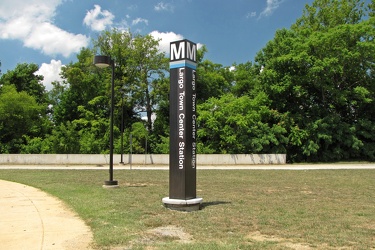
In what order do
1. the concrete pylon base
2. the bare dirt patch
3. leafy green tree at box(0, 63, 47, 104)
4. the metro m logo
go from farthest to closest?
1. leafy green tree at box(0, 63, 47, 104)
2. the metro m logo
3. the concrete pylon base
4. the bare dirt patch

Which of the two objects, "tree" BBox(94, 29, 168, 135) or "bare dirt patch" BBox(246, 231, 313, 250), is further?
"tree" BBox(94, 29, 168, 135)

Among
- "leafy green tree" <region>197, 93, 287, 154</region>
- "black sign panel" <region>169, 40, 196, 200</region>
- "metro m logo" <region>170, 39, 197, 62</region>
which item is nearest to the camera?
"black sign panel" <region>169, 40, 196, 200</region>

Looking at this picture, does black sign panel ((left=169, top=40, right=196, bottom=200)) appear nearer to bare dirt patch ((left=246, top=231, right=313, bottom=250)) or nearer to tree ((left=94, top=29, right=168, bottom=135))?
bare dirt patch ((left=246, top=231, right=313, bottom=250))

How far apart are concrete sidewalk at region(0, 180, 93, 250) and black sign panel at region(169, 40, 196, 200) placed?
99.4 inches

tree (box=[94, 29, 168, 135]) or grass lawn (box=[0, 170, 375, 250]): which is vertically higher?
tree (box=[94, 29, 168, 135])

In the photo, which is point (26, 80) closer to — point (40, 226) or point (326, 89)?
point (326, 89)

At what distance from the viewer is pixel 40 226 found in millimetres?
6984

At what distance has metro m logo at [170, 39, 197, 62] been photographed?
29.6ft

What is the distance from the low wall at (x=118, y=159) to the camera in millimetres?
32969

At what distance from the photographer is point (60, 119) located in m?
46.6

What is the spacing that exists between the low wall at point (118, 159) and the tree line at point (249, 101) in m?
1.41

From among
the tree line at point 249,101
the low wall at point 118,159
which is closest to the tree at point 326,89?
the tree line at point 249,101

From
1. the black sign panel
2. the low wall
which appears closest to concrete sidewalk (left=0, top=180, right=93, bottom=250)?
the black sign panel

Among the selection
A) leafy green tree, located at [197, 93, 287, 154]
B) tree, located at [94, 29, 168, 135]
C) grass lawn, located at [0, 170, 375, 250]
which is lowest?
grass lawn, located at [0, 170, 375, 250]
